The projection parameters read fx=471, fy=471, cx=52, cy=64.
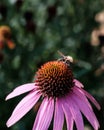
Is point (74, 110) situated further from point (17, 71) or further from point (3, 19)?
point (3, 19)

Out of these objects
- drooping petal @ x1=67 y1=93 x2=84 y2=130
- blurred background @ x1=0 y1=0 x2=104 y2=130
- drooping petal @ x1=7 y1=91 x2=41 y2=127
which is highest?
blurred background @ x1=0 y1=0 x2=104 y2=130

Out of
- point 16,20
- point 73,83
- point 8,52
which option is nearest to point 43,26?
point 16,20

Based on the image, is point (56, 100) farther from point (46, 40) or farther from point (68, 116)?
point (46, 40)

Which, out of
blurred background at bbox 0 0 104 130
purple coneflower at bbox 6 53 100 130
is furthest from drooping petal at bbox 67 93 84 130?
blurred background at bbox 0 0 104 130

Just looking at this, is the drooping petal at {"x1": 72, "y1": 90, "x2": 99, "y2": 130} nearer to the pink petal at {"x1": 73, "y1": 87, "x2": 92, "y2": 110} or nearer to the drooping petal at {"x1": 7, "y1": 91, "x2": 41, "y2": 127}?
the pink petal at {"x1": 73, "y1": 87, "x2": 92, "y2": 110}

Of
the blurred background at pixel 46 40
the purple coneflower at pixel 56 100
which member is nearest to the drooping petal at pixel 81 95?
the purple coneflower at pixel 56 100

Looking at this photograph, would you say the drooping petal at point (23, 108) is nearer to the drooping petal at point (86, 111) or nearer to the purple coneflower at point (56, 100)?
the purple coneflower at point (56, 100)
